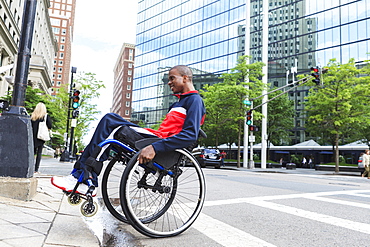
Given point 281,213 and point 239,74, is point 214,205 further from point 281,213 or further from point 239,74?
point 239,74

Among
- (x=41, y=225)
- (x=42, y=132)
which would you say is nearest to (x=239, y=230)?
(x=41, y=225)

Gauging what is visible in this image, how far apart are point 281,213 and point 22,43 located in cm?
434

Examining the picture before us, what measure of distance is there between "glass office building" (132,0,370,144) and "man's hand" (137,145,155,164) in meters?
33.6

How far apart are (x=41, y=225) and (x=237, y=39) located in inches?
1960

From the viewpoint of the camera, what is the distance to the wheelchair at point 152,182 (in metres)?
2.80

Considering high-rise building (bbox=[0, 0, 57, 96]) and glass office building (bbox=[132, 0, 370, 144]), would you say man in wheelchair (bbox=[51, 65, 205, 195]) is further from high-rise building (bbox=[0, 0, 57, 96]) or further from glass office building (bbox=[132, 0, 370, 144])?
glass office building (bbox=[132, 0, 370, 144])

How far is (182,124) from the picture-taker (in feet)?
10.4

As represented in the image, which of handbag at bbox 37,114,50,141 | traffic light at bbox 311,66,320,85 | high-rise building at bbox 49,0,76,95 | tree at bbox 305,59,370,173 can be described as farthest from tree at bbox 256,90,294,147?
high-rise building at bbox 49,0,76,95

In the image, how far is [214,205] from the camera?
5.29 m

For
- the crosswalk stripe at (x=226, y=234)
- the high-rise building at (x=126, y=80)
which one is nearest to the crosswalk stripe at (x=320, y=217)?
the crosswalk stripe at (x=226, y=234)

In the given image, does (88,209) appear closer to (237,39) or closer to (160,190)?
(160,190)

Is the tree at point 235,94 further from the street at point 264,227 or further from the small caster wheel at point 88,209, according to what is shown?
the small caster wheel at point 88,209

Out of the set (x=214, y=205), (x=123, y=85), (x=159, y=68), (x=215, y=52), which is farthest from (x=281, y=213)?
(x=123, y=85)

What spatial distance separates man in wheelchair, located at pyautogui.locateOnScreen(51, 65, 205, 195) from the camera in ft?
9.54
